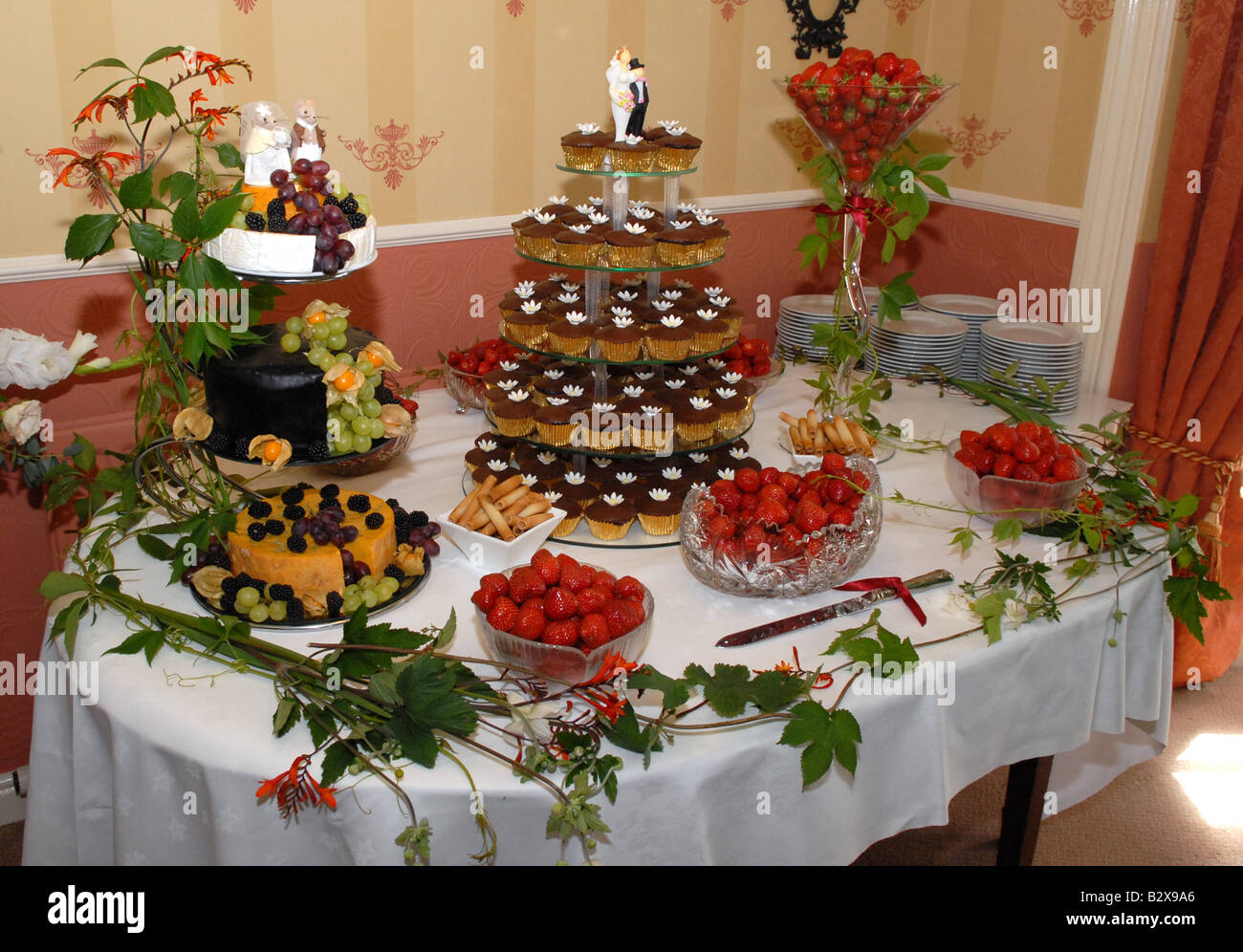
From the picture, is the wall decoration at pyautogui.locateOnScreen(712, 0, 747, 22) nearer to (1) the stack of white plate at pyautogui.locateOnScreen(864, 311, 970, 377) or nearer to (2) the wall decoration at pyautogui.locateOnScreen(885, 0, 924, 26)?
(2) the wall decoration at pyautogui.locateOnScreen(885, 0, 924, 26)

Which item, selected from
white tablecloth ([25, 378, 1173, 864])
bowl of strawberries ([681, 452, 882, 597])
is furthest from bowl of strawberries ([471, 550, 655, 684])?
bowl of strawberries ([681, 452, 882, 597])

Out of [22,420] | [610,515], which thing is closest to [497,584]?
[610,515]

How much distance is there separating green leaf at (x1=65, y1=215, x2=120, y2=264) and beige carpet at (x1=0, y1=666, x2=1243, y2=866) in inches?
70.3

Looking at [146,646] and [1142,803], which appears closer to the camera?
[146,646]

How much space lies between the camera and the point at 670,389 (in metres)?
2.32

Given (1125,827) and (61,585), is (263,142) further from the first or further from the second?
(1125,827)

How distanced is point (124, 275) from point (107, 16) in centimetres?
57

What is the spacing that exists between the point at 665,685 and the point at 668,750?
10 cm

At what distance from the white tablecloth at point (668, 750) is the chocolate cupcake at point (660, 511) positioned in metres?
0.08

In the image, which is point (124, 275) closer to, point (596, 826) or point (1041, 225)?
point (596, 826)

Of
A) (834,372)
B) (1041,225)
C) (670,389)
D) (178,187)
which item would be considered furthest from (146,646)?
(1041,225)

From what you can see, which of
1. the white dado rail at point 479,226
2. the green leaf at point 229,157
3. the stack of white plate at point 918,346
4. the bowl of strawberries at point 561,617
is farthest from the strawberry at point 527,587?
the stack of white plate at point 918,346
